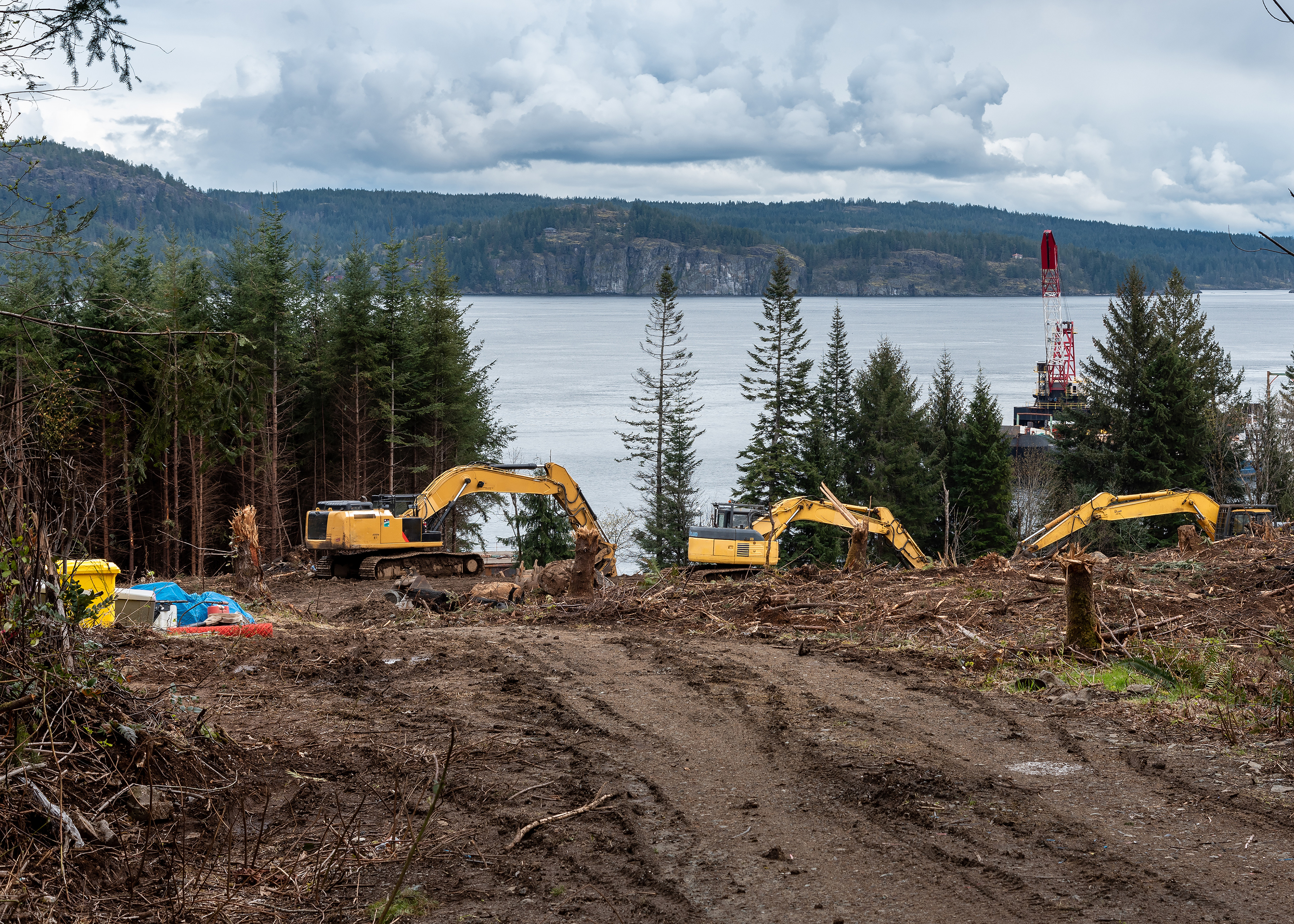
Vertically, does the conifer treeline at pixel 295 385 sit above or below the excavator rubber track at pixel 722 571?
above

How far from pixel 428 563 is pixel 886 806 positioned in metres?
20.5

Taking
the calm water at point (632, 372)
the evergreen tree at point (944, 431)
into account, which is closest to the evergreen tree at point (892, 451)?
the evergreen tree at point (944, 431)

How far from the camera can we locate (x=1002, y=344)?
167 m

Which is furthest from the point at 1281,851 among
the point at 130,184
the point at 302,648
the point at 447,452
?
the point at 130,184

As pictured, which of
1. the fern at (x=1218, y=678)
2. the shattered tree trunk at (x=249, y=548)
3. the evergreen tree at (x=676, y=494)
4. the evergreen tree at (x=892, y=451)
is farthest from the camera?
the evergreen tree at (x=676, y=494)

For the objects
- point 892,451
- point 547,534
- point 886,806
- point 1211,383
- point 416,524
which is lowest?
point 547,534

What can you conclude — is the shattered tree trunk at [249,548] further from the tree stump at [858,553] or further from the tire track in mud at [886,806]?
the tree stump at [858,553]

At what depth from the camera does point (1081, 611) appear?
1211 centimetres

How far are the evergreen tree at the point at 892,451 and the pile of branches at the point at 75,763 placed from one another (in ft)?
146

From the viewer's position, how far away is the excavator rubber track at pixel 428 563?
2572cm

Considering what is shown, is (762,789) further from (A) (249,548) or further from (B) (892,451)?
(B) (892,451)

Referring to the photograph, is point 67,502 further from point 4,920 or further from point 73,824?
point 4,920

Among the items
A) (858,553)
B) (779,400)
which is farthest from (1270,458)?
(858,553)

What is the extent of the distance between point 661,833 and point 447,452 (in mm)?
38343
